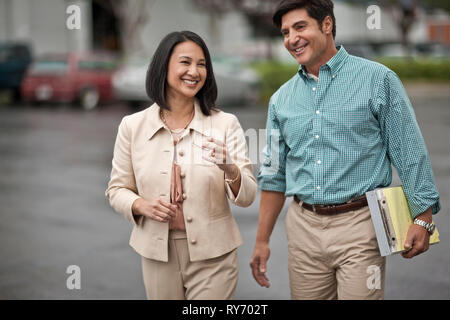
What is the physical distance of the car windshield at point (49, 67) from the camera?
19578 millimetres

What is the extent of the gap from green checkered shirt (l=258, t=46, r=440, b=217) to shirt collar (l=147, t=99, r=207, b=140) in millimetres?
386

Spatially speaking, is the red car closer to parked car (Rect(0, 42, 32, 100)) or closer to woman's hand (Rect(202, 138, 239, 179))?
parked car (Rect(0, 42, 32, 100))

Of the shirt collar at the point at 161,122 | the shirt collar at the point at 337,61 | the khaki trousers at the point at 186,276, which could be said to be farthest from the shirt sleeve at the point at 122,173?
the shirt collar at the point at 337,61

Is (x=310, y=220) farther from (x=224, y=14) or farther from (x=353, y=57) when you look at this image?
(x=224, y=14)

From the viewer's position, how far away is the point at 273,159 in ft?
10.5

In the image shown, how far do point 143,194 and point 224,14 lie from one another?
1256 inches

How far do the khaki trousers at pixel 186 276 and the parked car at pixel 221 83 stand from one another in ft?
48.5

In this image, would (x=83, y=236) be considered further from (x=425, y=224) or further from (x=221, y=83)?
(x=221, y=83)

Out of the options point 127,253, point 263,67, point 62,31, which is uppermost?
point 62,31

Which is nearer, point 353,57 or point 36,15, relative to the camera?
point 353,57

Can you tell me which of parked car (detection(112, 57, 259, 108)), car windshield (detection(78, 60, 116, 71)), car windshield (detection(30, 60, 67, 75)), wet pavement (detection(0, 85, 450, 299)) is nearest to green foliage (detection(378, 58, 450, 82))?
parked car (detection(112, 57, 259, 108))

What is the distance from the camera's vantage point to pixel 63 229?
6.80 m

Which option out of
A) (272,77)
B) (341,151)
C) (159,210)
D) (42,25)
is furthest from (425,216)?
(42,25)
